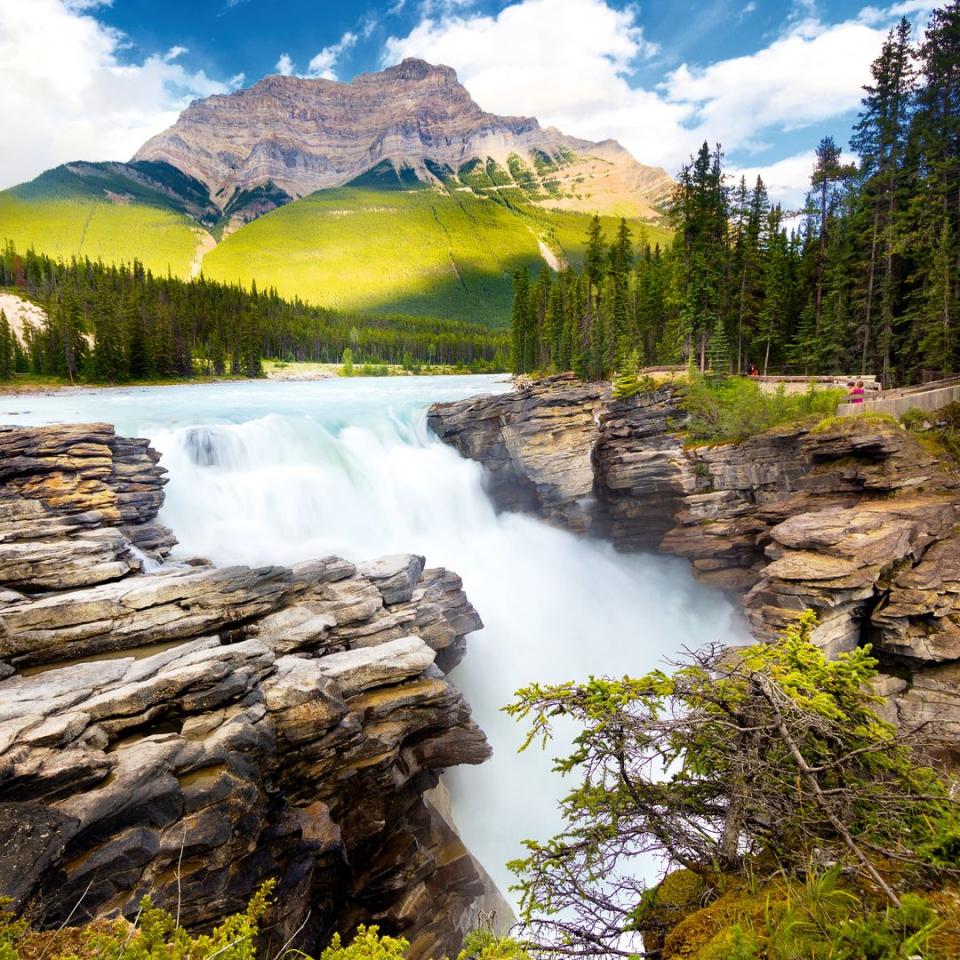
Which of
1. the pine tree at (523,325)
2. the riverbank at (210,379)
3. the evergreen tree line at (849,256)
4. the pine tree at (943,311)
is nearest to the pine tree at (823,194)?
the evergreen tree line at (849,256)

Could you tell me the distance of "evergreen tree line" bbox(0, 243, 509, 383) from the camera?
228ft

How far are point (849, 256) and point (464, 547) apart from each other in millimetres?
34404

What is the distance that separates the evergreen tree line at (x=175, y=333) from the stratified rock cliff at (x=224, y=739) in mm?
67133

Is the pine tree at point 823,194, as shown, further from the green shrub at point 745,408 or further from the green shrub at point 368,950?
the green shrub at point 368,950

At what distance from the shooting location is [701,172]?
3662cm

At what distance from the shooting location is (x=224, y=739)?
9125 mm

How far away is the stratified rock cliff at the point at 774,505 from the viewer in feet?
58.5

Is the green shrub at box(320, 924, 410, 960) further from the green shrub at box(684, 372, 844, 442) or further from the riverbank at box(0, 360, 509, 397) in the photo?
the riverbank at box(0, 360, 509, 397)

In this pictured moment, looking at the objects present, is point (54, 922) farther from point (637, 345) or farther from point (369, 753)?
point (637, 345)

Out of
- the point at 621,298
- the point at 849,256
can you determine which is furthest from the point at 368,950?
the point at 621,298

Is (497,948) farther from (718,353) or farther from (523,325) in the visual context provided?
(523,325)

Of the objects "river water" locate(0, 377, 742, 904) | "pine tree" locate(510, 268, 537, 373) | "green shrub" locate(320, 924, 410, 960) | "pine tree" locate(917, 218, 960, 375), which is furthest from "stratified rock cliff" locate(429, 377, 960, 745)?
"pine tree" locate(510, 268, 537, 373)

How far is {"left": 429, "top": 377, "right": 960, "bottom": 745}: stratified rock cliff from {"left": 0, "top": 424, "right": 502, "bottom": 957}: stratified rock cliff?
10.3 meters

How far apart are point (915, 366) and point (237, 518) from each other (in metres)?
40.3
